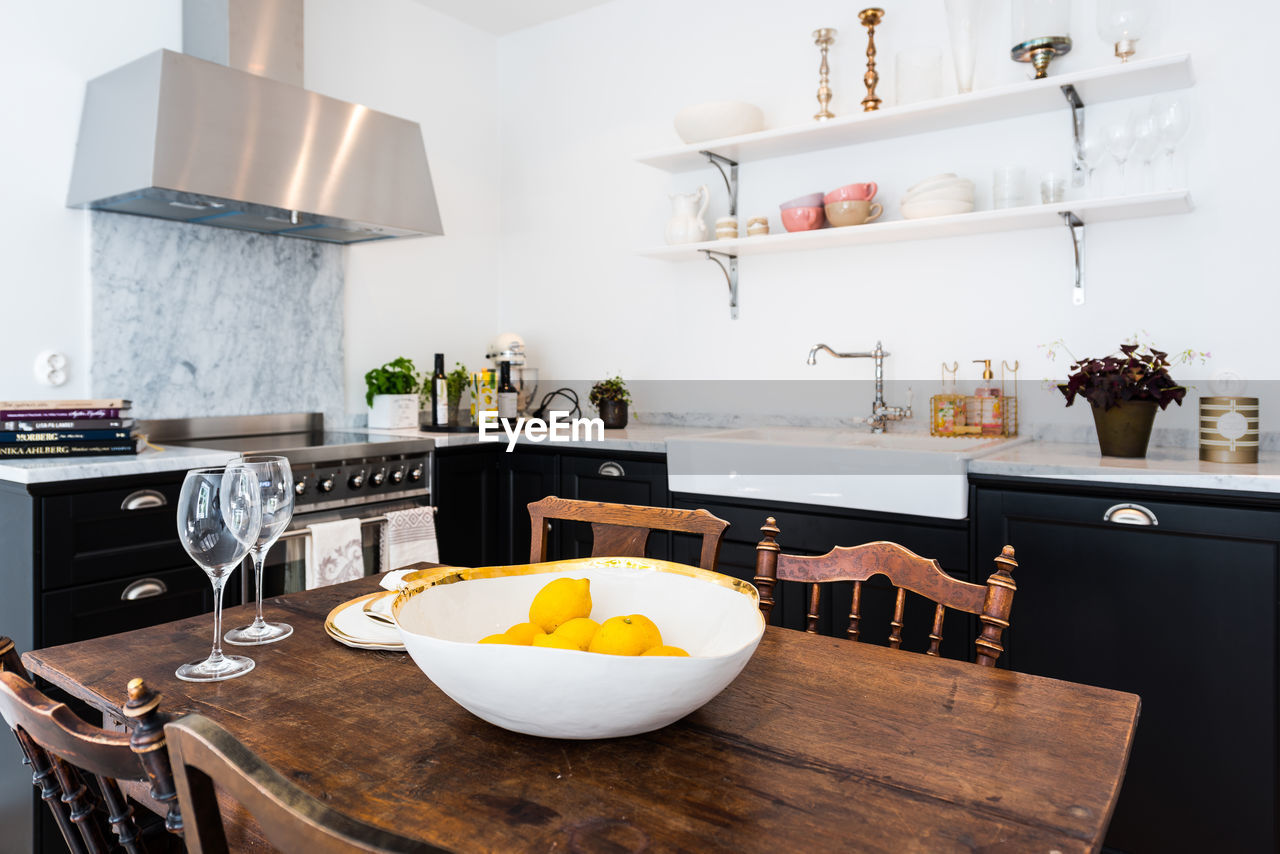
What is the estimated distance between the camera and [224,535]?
39.9 inches

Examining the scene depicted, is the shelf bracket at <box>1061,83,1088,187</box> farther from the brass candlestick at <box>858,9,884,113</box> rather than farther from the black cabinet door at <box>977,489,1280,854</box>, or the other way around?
the black cabinet door at <box>977,489,1280,854</box>

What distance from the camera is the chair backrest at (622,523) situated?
150 cm

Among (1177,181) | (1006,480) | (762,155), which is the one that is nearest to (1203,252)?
(1177,181)

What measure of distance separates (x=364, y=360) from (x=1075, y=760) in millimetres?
3192

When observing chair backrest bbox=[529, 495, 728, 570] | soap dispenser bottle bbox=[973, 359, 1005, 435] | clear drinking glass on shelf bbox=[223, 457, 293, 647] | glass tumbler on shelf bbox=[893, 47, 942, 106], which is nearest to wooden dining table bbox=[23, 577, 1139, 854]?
clear drinking glass on shelf bbox=[223, 457, 293, 647]

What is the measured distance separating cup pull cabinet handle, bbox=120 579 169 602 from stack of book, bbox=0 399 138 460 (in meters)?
0.37

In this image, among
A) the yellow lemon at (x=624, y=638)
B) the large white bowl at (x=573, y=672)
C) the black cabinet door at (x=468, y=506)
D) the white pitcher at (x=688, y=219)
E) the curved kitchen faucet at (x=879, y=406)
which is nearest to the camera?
the large white bowl at (x=573, y=672)

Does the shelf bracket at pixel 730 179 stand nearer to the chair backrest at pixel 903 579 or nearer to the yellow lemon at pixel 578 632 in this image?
the chair backrest at pixel 903 579

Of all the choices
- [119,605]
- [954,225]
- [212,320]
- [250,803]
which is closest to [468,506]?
[212,320]

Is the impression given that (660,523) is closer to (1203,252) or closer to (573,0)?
(1203,252)

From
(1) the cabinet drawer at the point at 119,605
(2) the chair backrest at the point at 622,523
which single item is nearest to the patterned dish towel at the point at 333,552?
(1) the cabinet drawer at the point at 119,605

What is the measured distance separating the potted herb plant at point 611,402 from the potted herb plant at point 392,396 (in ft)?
2.43

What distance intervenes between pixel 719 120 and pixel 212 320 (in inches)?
76.8

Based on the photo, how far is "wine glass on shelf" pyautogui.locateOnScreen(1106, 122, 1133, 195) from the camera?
238 centimetres
